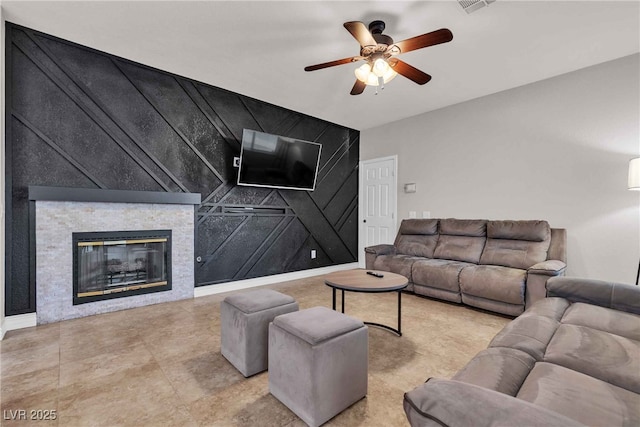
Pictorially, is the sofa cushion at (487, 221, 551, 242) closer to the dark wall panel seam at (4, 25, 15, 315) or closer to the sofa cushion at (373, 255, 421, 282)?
the sofa cushion at (373, 255, 421, 282)

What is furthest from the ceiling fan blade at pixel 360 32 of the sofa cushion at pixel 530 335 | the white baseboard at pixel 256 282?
the white baseboard at pixel 256 282

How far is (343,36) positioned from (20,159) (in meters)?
3.18

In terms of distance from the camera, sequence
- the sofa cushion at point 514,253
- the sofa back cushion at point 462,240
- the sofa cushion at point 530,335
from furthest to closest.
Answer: the sofa back cushion at point 462,240 → the sofa cushion at point 514,253 → the sofa cushion at point 530,335

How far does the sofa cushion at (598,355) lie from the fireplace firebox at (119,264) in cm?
361

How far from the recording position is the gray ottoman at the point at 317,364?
4.71ft

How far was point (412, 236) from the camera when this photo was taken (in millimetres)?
4426

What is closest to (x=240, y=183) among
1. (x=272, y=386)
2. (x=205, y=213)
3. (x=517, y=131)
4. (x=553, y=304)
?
(x=205, y=213)

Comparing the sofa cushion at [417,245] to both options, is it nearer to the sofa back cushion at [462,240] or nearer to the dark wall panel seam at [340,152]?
the sofa back cushion at [462,240]

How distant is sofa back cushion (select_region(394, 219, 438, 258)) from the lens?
13.7ft

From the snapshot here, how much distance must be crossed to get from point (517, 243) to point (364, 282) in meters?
2.24

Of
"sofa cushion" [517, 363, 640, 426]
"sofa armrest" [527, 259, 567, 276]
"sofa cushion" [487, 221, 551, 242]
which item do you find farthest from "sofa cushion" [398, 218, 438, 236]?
"sofa cushion" [517, 363, 640, 426]

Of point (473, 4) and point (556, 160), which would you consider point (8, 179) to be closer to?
point (473, 4)

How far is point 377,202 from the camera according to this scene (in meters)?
5.46

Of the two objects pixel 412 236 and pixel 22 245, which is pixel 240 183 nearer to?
pixel 22 245
